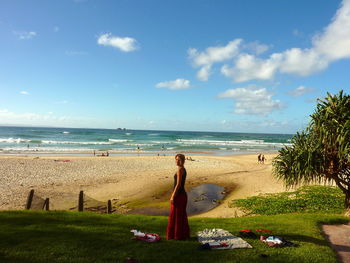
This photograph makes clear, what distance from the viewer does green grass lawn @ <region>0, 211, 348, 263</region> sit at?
6.20m

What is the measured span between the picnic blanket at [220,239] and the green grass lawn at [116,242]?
0.75ft

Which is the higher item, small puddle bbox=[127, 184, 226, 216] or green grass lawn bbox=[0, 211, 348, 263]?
green grass lawn bbox=[0, 211, 348, 263]

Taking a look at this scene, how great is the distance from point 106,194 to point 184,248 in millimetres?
14040

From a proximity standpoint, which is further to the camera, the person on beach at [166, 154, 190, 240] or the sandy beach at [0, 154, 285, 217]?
the sandy beach at [0, 154, 285, 217]

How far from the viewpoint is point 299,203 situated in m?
14.3

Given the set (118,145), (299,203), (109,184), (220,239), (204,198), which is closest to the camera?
(220,239)

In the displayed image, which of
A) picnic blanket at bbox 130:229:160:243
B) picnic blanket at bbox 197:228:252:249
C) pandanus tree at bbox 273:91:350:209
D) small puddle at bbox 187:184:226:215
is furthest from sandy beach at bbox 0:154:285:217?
picnic blanket at bbox 130:229:160:243

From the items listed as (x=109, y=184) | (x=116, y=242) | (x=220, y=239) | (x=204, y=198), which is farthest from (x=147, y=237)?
(x=109, y=184)

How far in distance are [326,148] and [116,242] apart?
385 inches

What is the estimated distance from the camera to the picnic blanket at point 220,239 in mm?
6930

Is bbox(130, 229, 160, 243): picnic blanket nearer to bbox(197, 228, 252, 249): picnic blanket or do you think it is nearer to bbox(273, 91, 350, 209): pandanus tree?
bbox(197, 228, 252, 249): picnic blanket

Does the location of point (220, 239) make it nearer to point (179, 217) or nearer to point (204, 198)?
point (179, 217)

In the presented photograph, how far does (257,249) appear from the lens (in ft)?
22.5

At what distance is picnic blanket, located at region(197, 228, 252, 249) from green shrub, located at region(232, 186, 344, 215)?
262 inches
